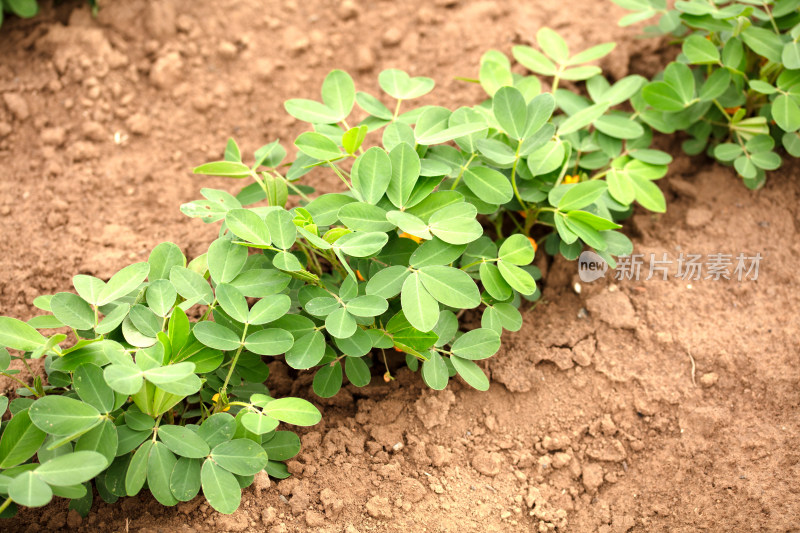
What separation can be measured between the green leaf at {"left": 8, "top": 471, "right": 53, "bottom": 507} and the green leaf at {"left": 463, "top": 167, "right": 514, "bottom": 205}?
136 cm

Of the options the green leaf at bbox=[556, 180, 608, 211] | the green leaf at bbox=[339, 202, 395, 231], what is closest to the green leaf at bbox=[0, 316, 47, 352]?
the green leaf at bbox=[339, 202, 395, 231]

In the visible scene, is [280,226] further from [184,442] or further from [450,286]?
[184,442]

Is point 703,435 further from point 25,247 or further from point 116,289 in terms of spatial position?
point 25,247

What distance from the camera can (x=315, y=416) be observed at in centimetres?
175

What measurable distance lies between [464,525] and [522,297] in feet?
2.66

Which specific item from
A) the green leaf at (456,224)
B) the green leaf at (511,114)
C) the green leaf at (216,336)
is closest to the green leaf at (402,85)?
the green leaf at (511,114)

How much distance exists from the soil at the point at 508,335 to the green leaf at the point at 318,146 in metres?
0.53

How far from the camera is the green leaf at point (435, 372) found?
6.22ft

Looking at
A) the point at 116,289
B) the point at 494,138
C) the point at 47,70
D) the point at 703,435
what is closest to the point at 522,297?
the point at 494,138

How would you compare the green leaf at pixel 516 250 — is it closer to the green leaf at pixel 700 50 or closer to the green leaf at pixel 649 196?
the green leaf at pixel 649 196

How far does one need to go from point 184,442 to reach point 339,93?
121cm

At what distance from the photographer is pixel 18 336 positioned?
5.69ft

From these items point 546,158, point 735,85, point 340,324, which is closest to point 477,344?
point 340,324

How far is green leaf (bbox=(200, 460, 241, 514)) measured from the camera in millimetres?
1647
